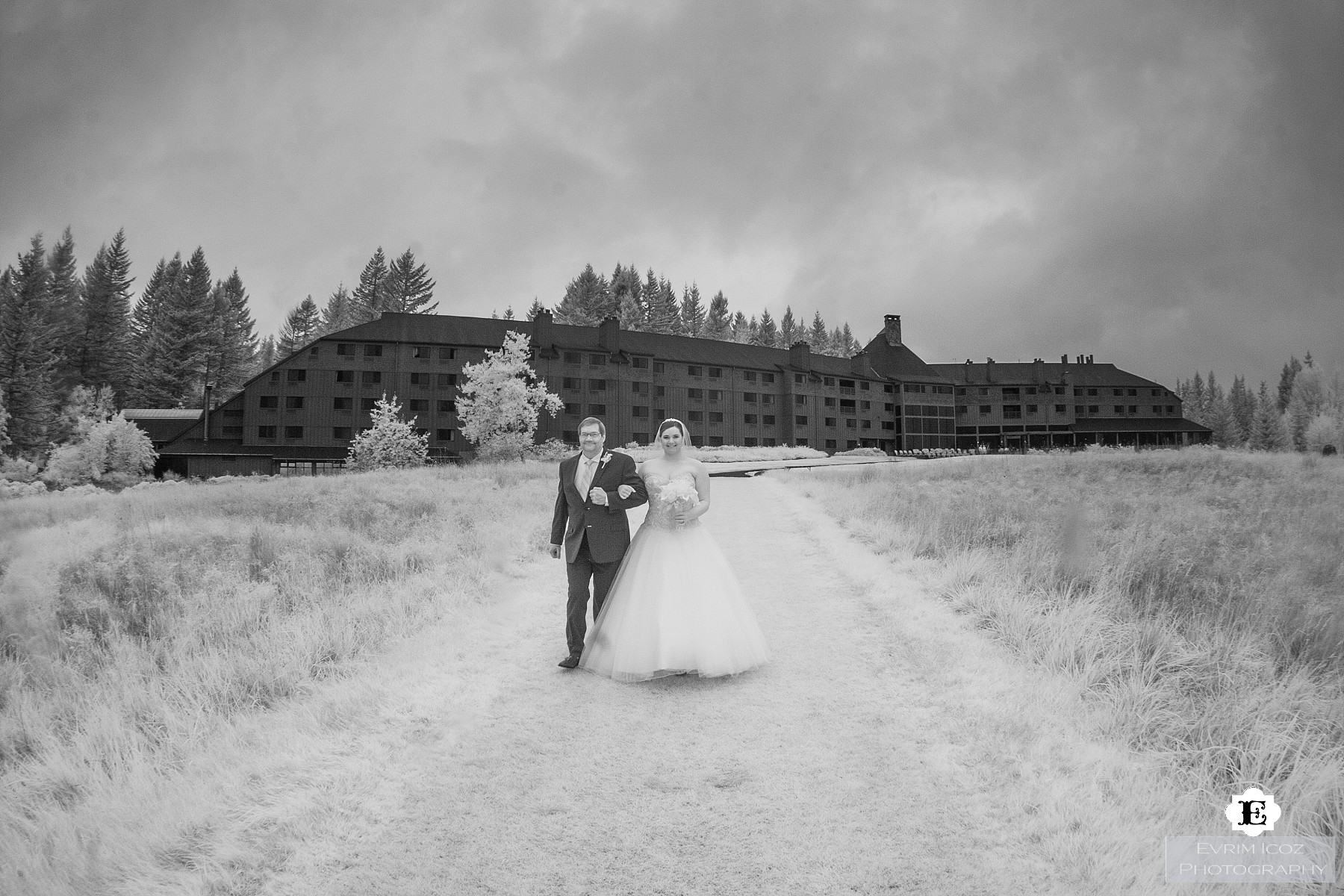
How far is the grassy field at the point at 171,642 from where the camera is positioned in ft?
12.2

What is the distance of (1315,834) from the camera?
3.82m

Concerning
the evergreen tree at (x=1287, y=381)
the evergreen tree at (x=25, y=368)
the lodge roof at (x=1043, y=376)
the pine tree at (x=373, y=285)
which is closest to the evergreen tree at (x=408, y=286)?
the pine tree at (x=373, y=285)

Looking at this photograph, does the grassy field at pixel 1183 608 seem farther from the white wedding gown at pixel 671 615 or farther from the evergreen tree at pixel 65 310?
the evergreen tree at pixel 65 310

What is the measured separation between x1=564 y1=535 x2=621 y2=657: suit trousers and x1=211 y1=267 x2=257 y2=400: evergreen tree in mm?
73340

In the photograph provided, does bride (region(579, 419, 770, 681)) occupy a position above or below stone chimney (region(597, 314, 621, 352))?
below

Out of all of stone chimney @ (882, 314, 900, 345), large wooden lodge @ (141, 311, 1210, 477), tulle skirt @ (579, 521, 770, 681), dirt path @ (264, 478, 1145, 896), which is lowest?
dirt path @ (264, 478, 1145, 896)

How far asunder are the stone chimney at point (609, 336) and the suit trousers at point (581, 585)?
5340 cm

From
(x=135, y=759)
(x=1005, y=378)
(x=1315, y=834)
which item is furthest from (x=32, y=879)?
(x=1005, y=378)

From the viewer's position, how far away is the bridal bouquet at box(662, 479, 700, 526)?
247 inches

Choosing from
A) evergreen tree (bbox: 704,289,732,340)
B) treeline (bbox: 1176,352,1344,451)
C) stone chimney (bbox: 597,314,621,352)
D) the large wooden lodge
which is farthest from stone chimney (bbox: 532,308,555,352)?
treeline (bbox: 1176,352,1344,451)

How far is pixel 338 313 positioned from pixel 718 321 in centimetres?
4784

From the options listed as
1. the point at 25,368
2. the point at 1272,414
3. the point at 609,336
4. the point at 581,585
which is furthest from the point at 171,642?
the point at 1272,414

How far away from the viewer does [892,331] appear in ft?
267

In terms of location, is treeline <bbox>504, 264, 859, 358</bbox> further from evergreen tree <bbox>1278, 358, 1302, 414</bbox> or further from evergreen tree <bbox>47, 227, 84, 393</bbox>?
evergreen tree <bbox>1278, 358, 1302, 414</bbox>
